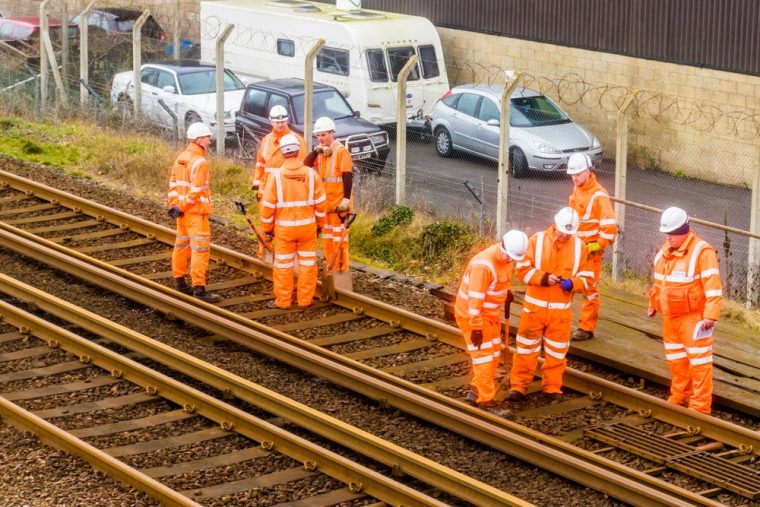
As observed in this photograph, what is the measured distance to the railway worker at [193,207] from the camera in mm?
13266

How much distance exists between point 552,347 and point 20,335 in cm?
495

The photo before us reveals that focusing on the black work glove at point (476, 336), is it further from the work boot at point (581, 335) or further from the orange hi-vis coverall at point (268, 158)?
the orange hi-vis coverall at point (268, 158)

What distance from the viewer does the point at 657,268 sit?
11.1 meters

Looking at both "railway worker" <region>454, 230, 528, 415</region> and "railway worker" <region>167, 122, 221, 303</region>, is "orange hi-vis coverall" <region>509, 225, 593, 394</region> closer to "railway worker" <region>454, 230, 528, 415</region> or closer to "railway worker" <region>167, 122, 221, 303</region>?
"railway worker" <region>454, 230, 528, 415</region>

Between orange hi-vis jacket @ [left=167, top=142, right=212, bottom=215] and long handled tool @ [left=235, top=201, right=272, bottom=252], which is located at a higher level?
orange hi-vis jacket @ [left=167, top=142, right=212, bottom=215]

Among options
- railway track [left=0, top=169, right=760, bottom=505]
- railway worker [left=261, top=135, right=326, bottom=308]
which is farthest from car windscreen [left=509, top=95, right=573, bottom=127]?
railway worker [left=261, top=135, right=326, bottom=308]

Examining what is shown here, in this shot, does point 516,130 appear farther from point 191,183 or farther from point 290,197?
point 191,183

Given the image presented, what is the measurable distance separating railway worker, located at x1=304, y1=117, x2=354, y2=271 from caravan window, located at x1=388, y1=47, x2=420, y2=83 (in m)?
11.7

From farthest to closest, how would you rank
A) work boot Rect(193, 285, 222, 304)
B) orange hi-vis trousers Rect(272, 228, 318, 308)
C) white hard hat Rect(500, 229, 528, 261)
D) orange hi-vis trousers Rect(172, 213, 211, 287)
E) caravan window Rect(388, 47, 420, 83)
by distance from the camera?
caravan window Rect(388, 47, 420, 83), work boot Rect(193, 285, 222, 304), orange hi-vis trousers Rect(172, 213, 211, 287), orange hi-vis trousers Rect(272, 228, 318, 308), white hard hat Rect(500, 229, 528, 261)

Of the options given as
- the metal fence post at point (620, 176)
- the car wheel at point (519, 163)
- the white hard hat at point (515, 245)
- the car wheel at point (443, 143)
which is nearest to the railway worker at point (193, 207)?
the white hard hat at point (515, 245)

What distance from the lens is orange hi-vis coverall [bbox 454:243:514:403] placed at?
35.1 feet

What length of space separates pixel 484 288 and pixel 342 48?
1514 cm

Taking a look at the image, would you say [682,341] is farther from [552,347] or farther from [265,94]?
[265,94]

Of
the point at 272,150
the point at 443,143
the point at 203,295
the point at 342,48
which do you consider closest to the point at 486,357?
the point at 203,295
